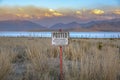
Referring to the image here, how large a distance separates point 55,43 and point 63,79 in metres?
1.08

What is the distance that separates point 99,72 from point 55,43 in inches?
57.2

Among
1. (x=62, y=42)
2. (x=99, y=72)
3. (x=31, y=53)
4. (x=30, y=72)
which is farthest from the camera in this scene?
(x=31, y=53)

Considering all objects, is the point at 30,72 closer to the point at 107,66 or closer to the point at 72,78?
the point at 72,78

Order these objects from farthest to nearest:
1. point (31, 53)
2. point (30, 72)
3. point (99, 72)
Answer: point (31, 53) → point (30, 72) → point (99, 72)

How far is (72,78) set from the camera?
6.20 metres

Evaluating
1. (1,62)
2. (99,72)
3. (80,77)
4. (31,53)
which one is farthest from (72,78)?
(31,53)

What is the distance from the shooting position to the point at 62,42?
6.06 metres

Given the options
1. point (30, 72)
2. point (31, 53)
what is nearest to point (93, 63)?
point (30, 72)

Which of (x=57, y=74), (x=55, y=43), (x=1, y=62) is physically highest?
(x=55, y=43)

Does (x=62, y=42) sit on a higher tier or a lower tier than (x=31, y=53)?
higher

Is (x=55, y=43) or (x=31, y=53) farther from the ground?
(x=55, y=43)

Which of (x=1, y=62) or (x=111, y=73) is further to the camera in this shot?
(x=1, y=62)

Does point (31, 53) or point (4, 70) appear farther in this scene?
point (31, 53)

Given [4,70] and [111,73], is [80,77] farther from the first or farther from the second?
[4,70]
